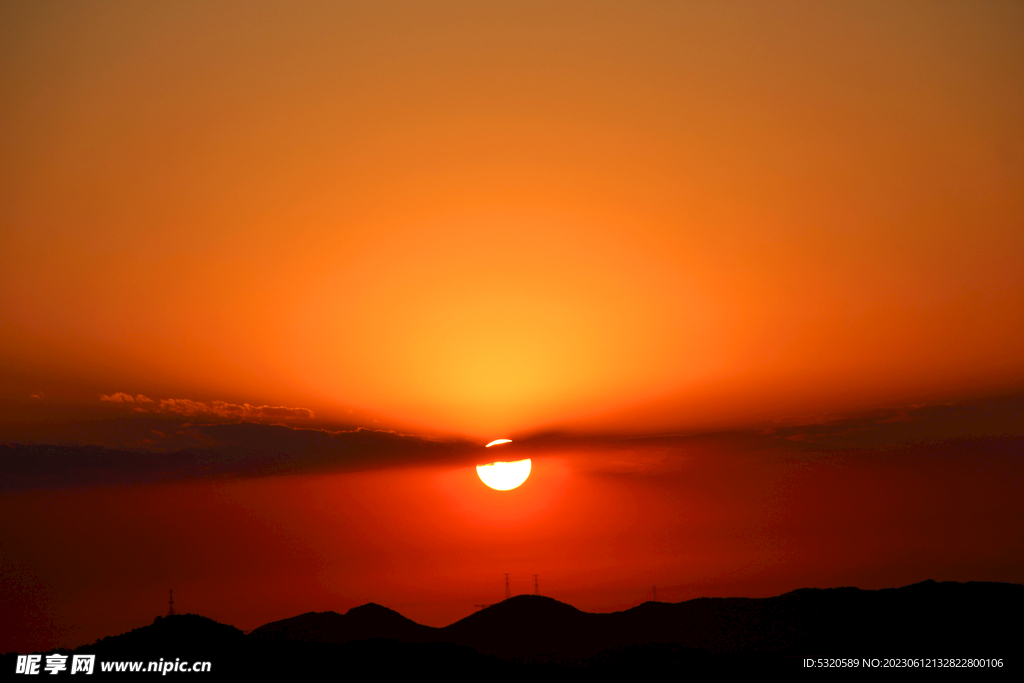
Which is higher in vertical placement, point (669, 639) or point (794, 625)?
point (794, 625)

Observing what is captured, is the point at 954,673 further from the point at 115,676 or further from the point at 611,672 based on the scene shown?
the point at 115,676

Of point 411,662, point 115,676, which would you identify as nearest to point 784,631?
point 411,662

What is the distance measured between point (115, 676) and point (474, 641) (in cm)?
11627

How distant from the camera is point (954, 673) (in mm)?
110188

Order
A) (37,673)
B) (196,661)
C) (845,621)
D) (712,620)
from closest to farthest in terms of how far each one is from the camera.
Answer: (37,673)
(196,661)
(845,621)
(712,620)

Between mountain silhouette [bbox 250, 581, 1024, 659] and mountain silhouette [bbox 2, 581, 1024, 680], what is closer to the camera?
mountain silhouette [bbox 2, 581, 1024, 680]

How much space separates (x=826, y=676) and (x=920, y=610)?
6451 centimetres

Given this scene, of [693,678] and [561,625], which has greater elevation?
[561,625]

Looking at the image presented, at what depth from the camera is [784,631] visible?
176m

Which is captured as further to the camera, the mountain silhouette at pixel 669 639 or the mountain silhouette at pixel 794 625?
the mountain silhouette at pixel 794 625

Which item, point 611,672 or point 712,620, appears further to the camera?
point 712,620

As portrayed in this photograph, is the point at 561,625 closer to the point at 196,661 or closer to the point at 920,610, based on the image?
the point at 920,610

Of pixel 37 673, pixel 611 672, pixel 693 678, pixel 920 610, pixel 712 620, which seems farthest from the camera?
pixel 712 620

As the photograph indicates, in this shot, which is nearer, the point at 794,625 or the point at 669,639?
the point at 794,625
